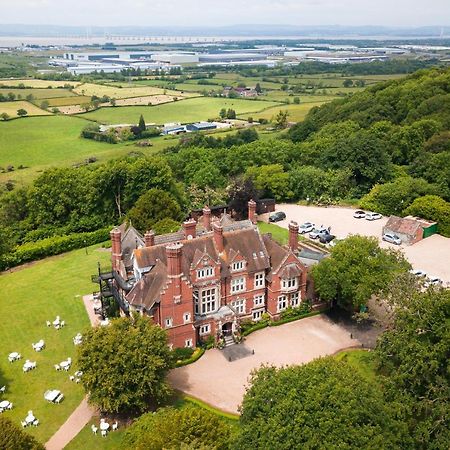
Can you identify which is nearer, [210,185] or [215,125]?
[210,185]

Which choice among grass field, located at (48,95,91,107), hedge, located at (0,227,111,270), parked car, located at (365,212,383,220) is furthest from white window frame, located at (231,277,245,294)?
grass field, located at (48,95,91,107)

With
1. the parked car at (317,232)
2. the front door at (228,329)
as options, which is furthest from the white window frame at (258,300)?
the parked car at (317,232)

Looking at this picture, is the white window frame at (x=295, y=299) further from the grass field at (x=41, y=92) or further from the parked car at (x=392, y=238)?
the grass field at (x=41, y=92)

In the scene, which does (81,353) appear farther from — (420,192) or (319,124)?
(319,124)

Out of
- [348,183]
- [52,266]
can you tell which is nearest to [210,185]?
[348,183]

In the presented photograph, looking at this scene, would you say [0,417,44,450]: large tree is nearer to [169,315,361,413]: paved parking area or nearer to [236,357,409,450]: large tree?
[236,357,409,450]: large tree
